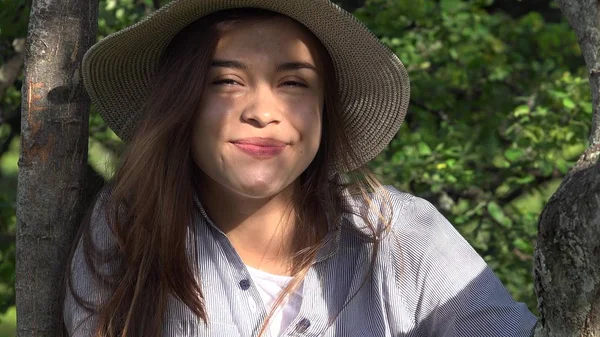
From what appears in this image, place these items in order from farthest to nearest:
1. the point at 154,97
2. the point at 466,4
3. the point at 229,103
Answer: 1. the point at 466,4
2. the point at 154,97
3. the point at 229,103

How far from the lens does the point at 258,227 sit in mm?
2363

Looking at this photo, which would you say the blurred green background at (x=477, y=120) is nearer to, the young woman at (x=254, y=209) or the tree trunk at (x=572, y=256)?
the young woman at (x=254, y=209)

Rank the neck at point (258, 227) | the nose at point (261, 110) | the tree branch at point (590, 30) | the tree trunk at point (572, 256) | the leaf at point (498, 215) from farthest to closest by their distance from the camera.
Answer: the leaf at point (498, 215), the neck at point (258, 227), the nose at point (261, 110), the tree branch at point (590, 30), the tree trunk at point (572, 256)

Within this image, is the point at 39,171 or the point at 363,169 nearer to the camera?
the point at 39,171

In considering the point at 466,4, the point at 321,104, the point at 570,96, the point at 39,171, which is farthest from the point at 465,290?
the point at 466,4

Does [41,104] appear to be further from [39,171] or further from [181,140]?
[181,140]

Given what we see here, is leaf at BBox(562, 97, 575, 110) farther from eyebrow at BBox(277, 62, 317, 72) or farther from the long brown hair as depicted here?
eyebrow at BBox(277, 62, 317, 72)

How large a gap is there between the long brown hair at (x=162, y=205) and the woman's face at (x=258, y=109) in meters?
0.03

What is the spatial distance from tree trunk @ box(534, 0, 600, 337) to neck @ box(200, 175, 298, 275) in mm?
861

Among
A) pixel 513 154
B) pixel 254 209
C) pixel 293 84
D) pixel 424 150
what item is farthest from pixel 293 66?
pixel 513 154

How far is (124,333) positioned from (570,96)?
69.3 inches

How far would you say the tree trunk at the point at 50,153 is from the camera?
88.8 inches

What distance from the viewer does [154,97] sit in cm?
228

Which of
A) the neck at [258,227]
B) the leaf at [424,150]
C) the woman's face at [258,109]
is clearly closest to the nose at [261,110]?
the woman's face at [258,109]
